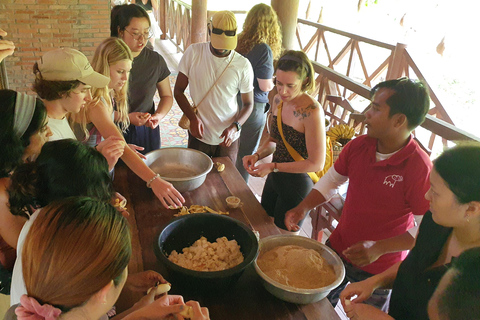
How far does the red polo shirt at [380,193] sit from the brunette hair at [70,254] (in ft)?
4.15

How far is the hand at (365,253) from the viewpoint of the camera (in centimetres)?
170

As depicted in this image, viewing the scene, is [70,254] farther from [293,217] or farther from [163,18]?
[163,18]

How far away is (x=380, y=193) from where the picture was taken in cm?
176

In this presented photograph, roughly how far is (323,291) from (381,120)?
840 mm

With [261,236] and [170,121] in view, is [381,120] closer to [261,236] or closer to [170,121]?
[261,236]

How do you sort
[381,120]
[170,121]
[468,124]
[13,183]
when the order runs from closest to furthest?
1. [13,183]
2. [381,120]
3. [170,121]
4. [468,124]

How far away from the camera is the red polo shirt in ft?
5.43

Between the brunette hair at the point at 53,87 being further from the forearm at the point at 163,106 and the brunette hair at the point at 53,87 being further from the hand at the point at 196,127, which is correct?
the hand at the point at 196,127

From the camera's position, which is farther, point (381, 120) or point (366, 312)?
point (381, 120)

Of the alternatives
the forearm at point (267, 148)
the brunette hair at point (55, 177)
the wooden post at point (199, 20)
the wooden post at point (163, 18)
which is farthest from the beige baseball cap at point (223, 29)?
the wooden post at point (163, 18)

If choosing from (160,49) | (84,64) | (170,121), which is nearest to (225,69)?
(84,64)

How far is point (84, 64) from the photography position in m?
1.85

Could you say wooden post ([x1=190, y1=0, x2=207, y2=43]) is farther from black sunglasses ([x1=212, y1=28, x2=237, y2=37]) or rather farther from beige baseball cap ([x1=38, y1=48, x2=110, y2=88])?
beige baseball cap ([x1=38, y1=48, x2=110, y2=88])

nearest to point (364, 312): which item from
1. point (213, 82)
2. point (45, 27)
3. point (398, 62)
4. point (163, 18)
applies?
point (213, 82)
